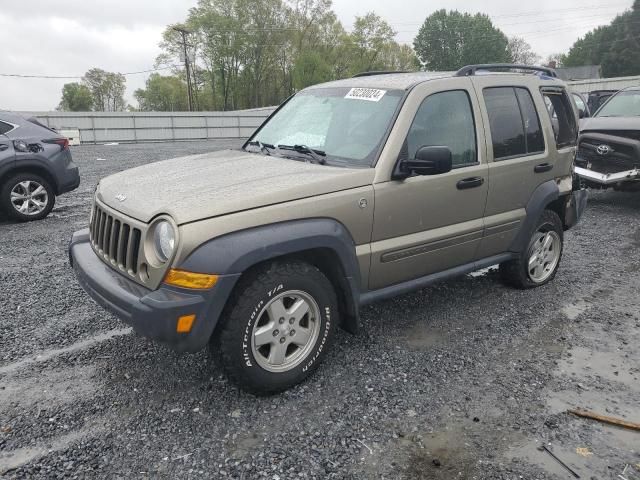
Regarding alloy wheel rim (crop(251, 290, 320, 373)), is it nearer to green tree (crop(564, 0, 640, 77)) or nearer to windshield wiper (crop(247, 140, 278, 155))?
windshield wiper (crop(247, 140, 278, 155))

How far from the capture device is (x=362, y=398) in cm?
311

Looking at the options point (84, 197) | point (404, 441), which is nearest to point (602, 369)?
point (404, 441)

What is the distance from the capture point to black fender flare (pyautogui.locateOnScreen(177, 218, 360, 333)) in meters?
2.64

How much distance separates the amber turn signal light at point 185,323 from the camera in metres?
2.61

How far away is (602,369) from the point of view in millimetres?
3506

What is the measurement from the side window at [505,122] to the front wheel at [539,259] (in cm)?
83

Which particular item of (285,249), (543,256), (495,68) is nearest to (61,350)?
(285,249)

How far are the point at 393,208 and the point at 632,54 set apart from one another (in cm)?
8672

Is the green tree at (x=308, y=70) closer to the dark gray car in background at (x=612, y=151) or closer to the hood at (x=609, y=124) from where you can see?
the hood at (x=609, y=124)

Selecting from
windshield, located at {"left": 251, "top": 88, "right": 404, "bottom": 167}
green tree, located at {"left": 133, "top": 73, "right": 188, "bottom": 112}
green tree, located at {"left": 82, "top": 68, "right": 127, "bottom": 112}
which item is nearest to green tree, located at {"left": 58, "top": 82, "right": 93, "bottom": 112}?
green tree, located at {"left": 82, "top": 68, "right": 127, "bottom": 112}

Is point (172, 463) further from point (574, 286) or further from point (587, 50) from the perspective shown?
point (587, 50)

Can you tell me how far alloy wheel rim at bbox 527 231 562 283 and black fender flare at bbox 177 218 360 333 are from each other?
7.45 feet

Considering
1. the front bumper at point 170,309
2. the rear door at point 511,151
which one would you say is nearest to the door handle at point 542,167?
the rear door at point 511,151

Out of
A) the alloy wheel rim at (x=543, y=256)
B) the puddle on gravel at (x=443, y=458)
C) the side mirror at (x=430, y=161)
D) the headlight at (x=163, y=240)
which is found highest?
the side mirror at (x=430, y=161)
